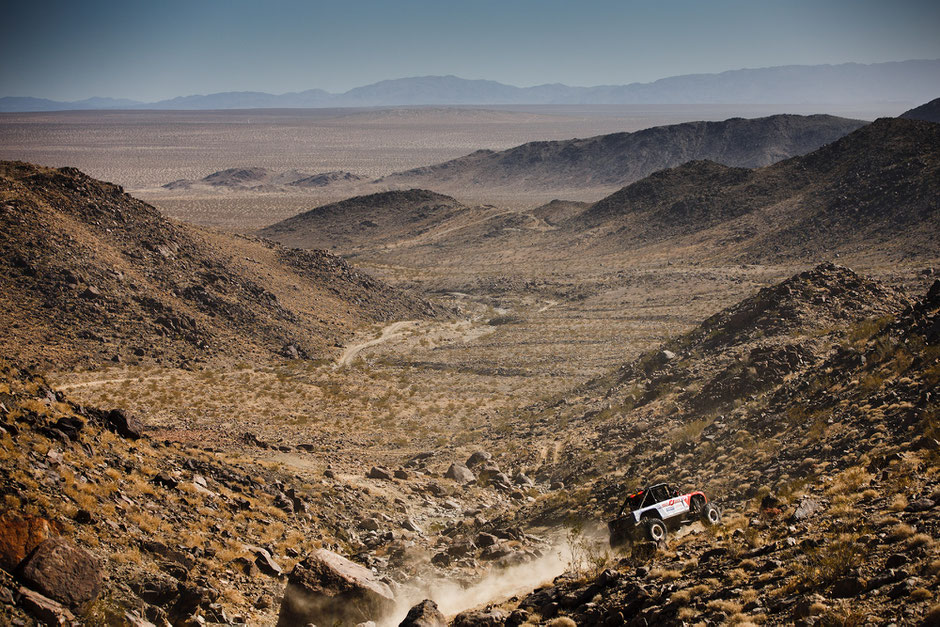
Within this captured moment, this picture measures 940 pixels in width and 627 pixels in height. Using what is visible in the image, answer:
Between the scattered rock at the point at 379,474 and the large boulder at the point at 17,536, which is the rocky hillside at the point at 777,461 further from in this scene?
the large boulder at the point at 17,536

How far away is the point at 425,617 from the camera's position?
10.5 metres

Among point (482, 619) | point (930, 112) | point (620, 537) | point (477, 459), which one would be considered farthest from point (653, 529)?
point (930, 112)

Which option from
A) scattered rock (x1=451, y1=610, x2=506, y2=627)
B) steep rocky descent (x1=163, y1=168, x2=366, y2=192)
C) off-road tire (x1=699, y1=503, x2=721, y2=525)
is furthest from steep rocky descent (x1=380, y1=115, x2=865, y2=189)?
scattered rock (x1=451, y1=610, x2=506, y2=627)

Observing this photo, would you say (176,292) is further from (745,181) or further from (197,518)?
(745,181)

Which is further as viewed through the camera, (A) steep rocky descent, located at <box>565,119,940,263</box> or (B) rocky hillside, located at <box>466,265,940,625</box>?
(A) steep rocky descent, located at <box>565,119,940,263</box>

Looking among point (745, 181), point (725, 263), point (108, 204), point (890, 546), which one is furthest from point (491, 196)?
point (890, 546)

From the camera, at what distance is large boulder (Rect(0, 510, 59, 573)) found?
973 centimetres

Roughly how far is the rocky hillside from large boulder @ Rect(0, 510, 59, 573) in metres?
7.39

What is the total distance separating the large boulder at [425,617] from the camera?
10422mm

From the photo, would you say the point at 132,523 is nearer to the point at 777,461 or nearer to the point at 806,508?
the point at 806,508

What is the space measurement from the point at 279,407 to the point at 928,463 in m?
27.0

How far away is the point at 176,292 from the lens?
4109cm

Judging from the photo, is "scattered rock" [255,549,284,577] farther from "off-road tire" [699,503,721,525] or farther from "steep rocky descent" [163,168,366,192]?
"steep rocky descent" [163,168,366,192]

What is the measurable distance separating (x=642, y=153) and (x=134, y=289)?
149 metres
